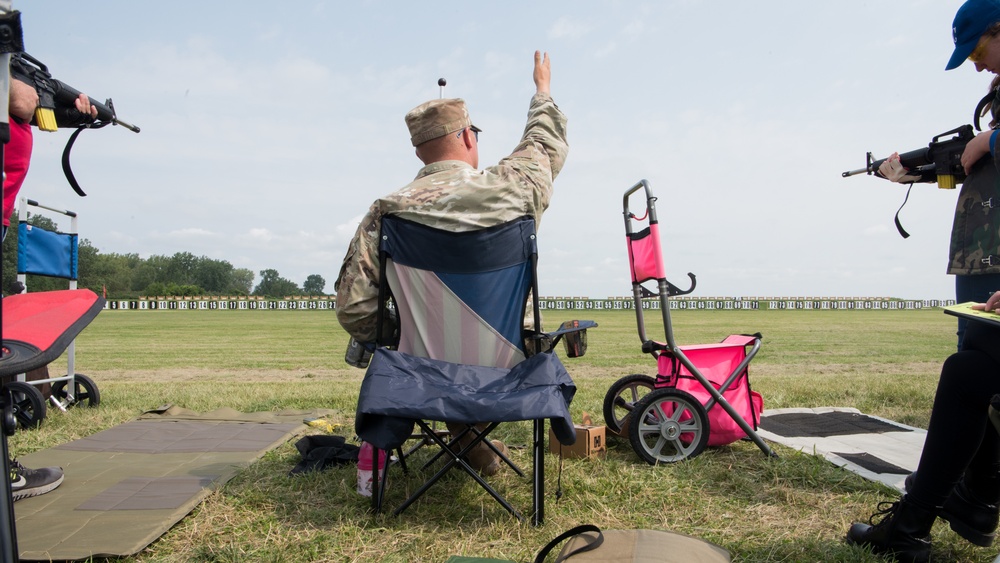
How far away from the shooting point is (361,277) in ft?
9.05

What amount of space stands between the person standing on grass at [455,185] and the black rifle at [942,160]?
166 cm

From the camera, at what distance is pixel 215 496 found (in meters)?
2.91

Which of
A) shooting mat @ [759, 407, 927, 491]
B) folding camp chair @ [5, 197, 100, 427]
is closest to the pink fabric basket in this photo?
shooting mat @ [759, 407, 927, 491]

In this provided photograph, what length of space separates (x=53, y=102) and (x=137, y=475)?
174 cm

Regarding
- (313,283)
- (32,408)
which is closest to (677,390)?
(32,408)

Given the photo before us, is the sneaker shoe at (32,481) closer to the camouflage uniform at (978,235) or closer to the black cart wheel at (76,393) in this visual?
the black cart wheel at (76,393)

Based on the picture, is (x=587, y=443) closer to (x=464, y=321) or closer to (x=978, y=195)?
(x=464, y=321)

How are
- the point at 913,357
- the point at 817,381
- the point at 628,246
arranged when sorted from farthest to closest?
1. the point at 913,357
2. the point at 817,381
3. the point at 628,246

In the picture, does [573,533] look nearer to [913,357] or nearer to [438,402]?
[438,402]

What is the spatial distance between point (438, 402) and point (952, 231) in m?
2.21

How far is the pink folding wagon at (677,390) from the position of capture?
3.53m

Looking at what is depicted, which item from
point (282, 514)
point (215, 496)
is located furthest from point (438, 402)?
point (215, 496)

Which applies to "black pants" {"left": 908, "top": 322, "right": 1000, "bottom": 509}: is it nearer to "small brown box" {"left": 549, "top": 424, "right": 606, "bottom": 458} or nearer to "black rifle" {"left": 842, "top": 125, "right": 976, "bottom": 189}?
"black rifle" {"left": 842, "top": 125, "right": 976, "bottom": 189}

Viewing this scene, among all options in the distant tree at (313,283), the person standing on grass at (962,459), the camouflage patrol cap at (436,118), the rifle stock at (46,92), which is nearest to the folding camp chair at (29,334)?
the rifle stock at (46,92)
